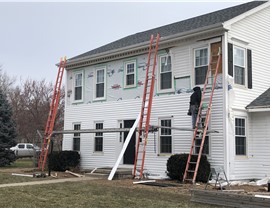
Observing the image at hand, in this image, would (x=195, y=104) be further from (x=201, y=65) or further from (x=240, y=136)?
(x=240, y=136)

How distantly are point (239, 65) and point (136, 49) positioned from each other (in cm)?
479

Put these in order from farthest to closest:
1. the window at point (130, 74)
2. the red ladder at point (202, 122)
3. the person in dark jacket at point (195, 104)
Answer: the window at point (130, 74) → the person in dark jacket at point (195, 104) → the red ladder at point (202, 122)

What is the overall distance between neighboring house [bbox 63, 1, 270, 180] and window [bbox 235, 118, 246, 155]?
12 mm

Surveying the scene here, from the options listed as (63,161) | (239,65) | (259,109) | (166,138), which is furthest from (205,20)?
(63,161)

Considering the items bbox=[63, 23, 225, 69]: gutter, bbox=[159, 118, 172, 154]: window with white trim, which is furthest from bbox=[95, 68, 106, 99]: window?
bbox=[159, 118, 172, 154]: window with white trim

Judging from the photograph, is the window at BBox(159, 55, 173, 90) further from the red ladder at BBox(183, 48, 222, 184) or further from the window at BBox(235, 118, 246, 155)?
the window at BBox(235, 118, 246, 155)

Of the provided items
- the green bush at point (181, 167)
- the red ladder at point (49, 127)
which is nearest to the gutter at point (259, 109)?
the green bush at point (181, 167)

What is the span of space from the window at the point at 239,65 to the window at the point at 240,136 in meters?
1.55

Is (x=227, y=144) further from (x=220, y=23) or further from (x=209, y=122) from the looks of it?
(x=220, y=23)

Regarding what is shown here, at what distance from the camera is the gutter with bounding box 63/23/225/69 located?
1490 cm

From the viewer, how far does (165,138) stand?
16516mm

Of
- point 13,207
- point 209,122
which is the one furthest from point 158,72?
point 13,207

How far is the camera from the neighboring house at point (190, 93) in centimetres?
1477

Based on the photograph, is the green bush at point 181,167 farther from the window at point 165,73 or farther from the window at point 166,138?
the window at point 165,73
